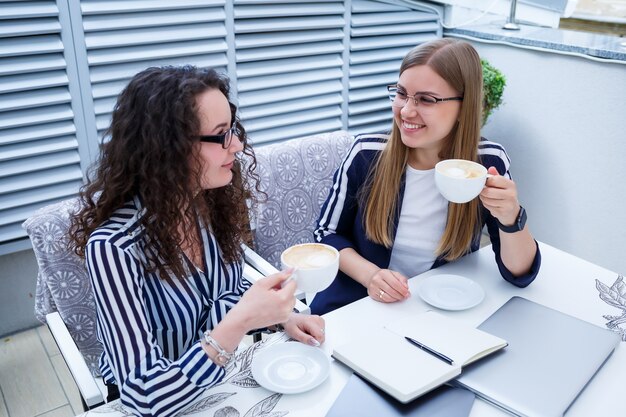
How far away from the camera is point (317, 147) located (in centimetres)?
206

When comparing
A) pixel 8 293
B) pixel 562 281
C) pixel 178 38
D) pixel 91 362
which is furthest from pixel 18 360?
pixel 562 281

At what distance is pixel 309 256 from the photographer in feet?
3.67

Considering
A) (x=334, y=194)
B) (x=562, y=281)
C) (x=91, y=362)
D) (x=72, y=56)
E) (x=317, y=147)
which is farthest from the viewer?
(x=72, y=56)

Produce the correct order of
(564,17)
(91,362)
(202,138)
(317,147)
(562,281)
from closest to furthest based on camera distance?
(202,138) < (562,281) < (91,362) < (317,147) < (564,17)

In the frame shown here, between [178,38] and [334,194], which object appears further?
[178,38]

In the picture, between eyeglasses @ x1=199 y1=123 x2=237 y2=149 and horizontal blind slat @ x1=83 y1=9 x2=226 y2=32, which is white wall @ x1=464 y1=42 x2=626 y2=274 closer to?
horizontal blind slat @ x1=83 y1=9 x2=226 y2=32

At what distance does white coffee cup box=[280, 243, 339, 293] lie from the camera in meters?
1.04

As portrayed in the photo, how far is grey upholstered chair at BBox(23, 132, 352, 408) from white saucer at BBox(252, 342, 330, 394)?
258mm

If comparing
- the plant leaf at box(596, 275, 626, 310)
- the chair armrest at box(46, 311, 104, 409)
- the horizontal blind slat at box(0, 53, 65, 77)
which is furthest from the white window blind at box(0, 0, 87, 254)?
the plant leaf at box(596, 275, 626, 310)

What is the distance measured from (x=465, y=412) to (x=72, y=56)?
6.68ft

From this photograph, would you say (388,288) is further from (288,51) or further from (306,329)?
(288,51)

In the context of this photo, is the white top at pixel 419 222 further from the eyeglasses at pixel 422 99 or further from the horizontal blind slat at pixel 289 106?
the horizontal blind slat at pixel 289 106

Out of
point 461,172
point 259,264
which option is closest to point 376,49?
point 259,264

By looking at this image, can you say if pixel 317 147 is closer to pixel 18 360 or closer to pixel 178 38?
pixel 178 38
